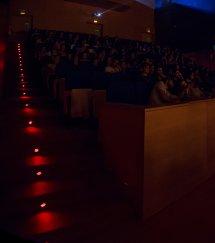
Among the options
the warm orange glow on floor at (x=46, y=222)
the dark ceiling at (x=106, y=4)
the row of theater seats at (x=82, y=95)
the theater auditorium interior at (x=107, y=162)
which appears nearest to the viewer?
the warm orange glow on floor at (x=46, y=222)

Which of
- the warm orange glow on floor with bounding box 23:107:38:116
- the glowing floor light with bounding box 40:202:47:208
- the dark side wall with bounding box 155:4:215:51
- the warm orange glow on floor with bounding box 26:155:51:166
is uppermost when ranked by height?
the dark side wall with bounding box 155:4:215:51

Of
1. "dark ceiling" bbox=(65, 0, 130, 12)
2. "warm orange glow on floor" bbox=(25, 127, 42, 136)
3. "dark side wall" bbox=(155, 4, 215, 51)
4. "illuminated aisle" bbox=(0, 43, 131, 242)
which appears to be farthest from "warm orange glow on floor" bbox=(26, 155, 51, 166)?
"dark ceiling" bbox=(65, 0, 130, 12)

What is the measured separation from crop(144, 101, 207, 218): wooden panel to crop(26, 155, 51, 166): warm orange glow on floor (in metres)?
0.72

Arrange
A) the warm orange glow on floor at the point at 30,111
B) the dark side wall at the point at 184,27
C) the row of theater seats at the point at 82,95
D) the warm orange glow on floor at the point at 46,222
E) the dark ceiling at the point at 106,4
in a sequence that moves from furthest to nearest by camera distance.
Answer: the dark ceiling at the point at 106,4 → the dark side wall at the point at 184,27 → the row of theater seats at the point at 82,95 → the warm orange glow on floor at the point at 30,111 → the warm orange glow on floor at the point at 46,222

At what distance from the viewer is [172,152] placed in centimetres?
254

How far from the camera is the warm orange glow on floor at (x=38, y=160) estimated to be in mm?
2316

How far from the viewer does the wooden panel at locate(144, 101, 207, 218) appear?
228 cm

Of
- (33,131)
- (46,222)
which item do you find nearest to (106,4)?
(33,131)

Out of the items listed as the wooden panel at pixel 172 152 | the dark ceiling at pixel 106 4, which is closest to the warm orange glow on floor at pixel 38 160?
the wooden panel at pixel 172 152

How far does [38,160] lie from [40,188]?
11.3 inches

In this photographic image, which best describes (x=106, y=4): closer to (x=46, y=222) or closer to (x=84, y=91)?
(x=84, y=91)

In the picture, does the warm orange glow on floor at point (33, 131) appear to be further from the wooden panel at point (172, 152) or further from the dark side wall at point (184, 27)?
the dark side wall at point (184, 27)

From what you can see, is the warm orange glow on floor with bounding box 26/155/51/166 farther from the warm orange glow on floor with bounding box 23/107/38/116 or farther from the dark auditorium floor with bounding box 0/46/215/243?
the warm orange glow on floor with bounding box 23/107/38/116

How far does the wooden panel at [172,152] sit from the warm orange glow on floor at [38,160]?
72 cm
